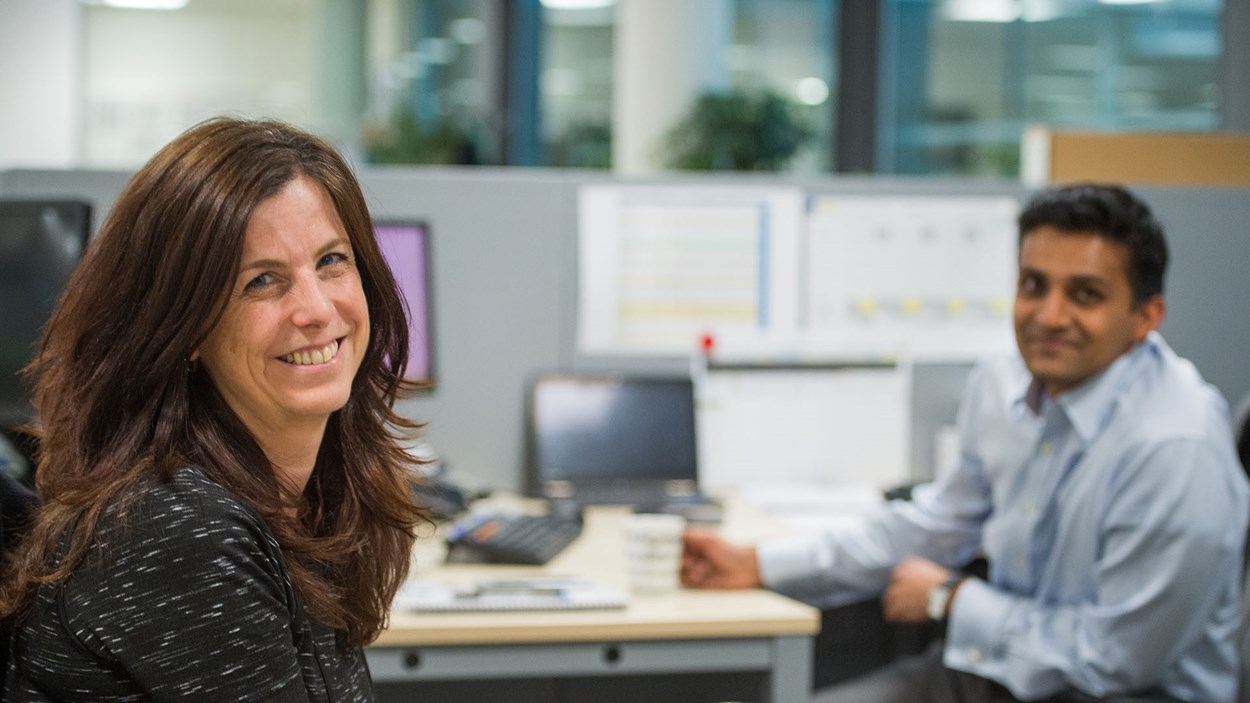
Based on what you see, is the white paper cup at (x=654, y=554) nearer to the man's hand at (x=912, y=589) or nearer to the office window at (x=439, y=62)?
the man's hand at (x=912, y=589)

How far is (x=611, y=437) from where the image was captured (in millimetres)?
2588

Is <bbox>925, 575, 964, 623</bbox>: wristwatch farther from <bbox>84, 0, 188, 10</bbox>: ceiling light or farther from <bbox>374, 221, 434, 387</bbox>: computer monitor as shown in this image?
<bbox>84, 0, 188, 10</bbox>: ceiling light

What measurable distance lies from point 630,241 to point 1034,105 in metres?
2.98

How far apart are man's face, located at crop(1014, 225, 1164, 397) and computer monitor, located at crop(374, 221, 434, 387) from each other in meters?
1.10

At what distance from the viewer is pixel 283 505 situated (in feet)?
3.67

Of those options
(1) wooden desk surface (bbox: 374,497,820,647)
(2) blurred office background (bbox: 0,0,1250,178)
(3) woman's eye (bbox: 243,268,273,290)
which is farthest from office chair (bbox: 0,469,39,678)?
(2) blurred office background (bbox: 0,0,1250,178)

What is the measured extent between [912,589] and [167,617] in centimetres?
132

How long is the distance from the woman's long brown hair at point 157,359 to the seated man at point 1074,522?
A: 102 cm

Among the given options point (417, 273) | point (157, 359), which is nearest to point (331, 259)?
point (157, 359)

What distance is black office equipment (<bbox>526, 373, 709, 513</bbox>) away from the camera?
2.56 m

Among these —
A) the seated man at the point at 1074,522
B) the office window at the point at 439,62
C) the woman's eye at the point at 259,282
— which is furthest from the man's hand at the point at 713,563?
the office window at the point at 439,62

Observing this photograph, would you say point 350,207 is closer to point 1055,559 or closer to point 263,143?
point 263,143

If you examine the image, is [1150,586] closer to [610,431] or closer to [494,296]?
[610,431]

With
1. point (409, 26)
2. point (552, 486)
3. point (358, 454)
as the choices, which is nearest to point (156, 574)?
point (358, 454)
